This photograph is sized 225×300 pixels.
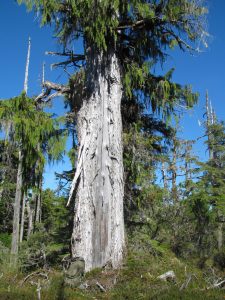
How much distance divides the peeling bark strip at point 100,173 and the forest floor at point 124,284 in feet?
1.59

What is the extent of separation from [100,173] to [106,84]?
7.30 ft

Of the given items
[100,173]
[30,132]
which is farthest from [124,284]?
[30,132]

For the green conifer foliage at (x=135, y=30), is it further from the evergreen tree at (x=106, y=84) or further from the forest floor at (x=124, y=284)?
the forest floor at (x=124, y=284)

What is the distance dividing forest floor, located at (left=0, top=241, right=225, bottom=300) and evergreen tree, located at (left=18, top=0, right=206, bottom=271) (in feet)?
1.59

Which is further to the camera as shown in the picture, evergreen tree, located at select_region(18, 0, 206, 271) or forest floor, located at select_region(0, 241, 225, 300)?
evergreen tree, located at select_region(18, 0, 206, 271)

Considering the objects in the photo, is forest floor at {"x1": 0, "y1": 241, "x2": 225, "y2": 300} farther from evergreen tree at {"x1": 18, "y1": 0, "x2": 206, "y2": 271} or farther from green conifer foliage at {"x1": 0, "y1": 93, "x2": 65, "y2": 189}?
green conifer foliage at {"x1": 0, "y1": 93, "x2": 65, "y2": 189}

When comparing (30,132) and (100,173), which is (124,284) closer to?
(100,173)

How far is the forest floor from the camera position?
5.54 metres

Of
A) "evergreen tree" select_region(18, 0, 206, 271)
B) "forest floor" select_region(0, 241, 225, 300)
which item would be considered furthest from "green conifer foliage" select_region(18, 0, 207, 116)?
"forest floor" select_region(0, 241, 225, 300)

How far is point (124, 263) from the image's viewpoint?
26.1 feet

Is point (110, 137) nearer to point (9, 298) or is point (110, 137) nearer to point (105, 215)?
point (105, 215)

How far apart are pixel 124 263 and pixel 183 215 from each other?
12.6 metres

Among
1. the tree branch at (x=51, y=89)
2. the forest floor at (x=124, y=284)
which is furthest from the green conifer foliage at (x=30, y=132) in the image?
the forest floor at (x=124, y=284)

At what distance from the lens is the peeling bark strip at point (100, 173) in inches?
313
